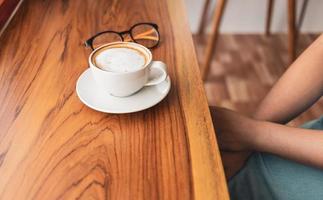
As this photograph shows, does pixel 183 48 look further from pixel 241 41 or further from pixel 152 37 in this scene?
pixel 241 41

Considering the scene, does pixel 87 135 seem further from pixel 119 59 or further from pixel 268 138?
pixel 268 138

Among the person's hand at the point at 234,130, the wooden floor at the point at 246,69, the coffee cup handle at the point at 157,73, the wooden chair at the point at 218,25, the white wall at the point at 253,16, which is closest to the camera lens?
the coffee cup handle at the point at 157,73

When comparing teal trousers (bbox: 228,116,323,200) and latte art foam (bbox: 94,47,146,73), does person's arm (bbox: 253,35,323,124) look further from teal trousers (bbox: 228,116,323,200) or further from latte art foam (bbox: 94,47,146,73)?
latte art foam (bbox: 94,47,146,73)

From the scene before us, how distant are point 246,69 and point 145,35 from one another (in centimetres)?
117

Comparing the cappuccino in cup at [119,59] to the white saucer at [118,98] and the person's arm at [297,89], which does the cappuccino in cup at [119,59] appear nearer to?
the white saucer at [118,98]

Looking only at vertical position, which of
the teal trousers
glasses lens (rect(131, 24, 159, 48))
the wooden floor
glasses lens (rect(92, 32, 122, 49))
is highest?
glasses lens (rect(92, 32, 122, 49))

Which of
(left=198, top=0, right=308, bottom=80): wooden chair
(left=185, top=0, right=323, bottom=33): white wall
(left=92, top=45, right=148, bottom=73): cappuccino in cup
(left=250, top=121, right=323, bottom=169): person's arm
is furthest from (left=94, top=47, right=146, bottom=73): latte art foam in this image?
(left=185, top=0, right=323, bottom=33): white wall

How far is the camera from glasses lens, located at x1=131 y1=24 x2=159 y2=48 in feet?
2.01

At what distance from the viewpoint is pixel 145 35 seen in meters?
0.63

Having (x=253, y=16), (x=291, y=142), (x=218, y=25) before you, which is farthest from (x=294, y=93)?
(x=253, y=16)

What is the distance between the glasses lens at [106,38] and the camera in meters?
0.62

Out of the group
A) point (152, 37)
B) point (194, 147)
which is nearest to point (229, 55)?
point (152, 37)

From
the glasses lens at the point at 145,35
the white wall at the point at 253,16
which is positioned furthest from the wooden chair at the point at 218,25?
the glasses lens at the point at 145,35

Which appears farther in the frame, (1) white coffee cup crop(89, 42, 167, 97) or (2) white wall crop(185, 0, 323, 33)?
(2) white wall crop(185, 0, 323, 33)
